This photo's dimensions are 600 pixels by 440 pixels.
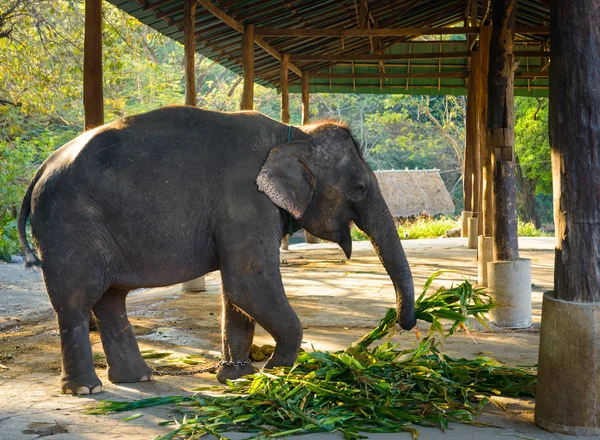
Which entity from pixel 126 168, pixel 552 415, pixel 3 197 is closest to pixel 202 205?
pixel 126 168

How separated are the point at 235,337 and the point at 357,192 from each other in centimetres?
132

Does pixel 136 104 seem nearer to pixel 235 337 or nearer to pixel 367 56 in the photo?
pixel 367 56

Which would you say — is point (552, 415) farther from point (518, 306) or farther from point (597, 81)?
point (518, 306)

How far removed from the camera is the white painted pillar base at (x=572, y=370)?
4.34 metres

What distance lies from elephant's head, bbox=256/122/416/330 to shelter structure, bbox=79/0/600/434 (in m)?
1.24

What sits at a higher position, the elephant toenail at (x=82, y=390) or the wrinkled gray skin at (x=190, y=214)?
the wrinkled gray skin at (x=190, y=214)

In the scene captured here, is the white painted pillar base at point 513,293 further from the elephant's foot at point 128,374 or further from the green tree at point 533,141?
the green tree at point 533,141

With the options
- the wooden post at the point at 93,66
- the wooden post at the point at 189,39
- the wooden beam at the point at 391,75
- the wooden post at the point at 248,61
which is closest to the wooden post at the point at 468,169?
the wooden beam at the point at 391,75

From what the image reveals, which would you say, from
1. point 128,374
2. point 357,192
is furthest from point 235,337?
point 357,192

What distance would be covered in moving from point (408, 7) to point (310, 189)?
403 inches

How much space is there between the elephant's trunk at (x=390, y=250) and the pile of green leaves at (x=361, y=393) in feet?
0.53

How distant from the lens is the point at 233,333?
5746 mm

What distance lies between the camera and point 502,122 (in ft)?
27.7

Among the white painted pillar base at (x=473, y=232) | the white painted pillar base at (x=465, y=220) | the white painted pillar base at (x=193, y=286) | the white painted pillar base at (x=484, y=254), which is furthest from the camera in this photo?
the white painted pillar base at (x=465, y=220)
